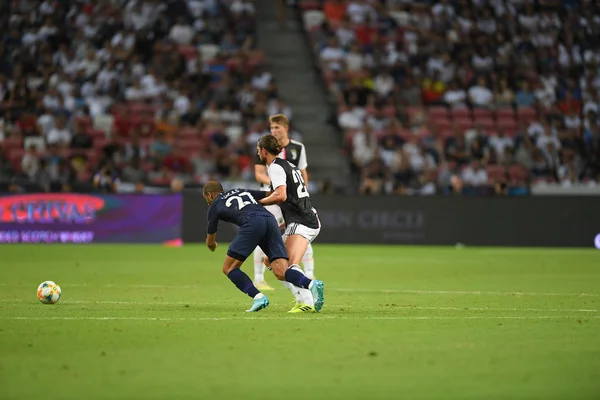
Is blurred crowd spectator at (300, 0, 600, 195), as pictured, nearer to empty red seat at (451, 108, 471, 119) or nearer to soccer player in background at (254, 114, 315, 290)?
empty red seat at (451, 108, 471, 119)

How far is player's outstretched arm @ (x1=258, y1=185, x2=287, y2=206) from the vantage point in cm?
1259

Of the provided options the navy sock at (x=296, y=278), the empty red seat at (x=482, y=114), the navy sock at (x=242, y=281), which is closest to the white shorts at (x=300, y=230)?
the navy sock at (x=296, y=278)

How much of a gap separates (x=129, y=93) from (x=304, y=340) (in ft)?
85.7

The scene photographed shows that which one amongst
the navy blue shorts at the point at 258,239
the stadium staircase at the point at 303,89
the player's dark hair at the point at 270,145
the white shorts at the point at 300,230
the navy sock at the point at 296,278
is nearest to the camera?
the navy sock at the point at 296,278

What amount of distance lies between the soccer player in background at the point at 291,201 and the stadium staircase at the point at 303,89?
18.3 meters

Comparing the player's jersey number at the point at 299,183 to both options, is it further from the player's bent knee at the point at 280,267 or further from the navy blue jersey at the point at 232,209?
the player's bent knee at the point at 280,267

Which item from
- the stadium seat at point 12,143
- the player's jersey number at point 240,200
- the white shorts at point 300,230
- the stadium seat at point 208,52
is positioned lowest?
the stadium seat at point 12,143

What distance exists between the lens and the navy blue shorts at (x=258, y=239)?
12.4 metres

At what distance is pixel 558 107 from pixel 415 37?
17.2 feet

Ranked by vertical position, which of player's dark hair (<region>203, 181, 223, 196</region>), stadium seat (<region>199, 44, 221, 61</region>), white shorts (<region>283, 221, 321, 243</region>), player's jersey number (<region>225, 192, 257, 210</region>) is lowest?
white shorts (<region>283, 221, 321, 243</region>)

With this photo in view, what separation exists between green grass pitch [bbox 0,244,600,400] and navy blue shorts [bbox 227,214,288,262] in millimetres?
651

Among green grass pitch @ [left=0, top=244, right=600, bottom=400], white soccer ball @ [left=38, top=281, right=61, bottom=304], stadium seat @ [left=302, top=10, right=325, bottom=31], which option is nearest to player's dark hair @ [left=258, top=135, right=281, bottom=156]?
green grass pitch @ [left=0, top=244, right=600, bottom=400]

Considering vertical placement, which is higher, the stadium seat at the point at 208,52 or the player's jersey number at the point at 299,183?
the stadium seat at the point at 208,52

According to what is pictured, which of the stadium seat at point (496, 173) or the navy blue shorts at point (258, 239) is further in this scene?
the stadium seat at point (496, 173)
